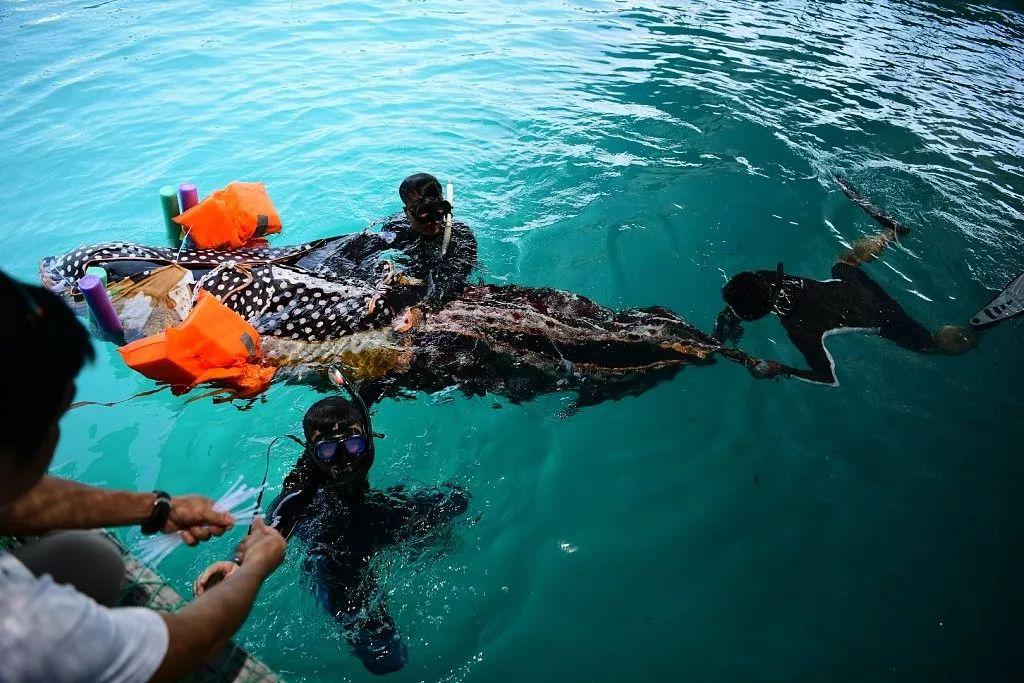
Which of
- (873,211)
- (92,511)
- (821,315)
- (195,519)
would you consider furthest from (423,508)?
(873,211)

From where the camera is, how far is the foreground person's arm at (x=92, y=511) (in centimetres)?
172

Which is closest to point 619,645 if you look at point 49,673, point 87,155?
point 49,673

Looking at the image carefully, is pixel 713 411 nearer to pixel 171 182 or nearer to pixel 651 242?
pixel 651 242

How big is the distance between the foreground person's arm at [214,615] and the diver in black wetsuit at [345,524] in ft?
3.70

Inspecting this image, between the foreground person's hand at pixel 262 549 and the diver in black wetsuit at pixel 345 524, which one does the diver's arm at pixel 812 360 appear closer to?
the diver in black wetsuit at pixel 345 524

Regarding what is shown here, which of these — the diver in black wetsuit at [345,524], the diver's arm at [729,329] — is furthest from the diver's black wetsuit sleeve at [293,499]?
the diver's arm at [729,329]

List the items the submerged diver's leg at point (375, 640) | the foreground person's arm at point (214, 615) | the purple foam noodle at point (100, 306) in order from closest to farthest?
the foreground person's arm at point (214, 615)
the submerged diver's leg at point (375, 640)
the purple foam noodle at point (100, 306)

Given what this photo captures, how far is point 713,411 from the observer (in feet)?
13.5

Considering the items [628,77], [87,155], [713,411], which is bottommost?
[713,411]

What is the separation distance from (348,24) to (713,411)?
11.3 meters

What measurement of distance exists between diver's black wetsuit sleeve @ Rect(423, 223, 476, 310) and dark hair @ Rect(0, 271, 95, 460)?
2.99 m

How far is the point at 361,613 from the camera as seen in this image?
2859mm

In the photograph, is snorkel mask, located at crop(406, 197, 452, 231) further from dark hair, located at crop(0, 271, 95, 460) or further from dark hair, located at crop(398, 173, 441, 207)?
dark hair, located at crop(0, 271, 95, 460)

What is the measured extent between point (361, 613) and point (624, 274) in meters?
3.71
